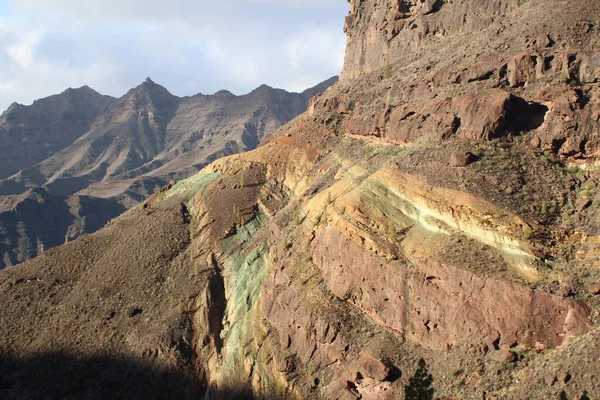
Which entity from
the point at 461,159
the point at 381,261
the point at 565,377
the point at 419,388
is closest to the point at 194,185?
the point at 381,261

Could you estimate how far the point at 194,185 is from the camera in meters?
49.4

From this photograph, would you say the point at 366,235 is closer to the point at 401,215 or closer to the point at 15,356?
the point at 401,215

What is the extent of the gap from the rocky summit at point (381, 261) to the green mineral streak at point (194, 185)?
40cm

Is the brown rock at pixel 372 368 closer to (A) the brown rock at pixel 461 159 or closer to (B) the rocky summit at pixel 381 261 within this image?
(B) the rocky summit at pixel 381 261

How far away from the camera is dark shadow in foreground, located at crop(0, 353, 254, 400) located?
3247 centimetres

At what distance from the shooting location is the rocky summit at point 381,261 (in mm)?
23328

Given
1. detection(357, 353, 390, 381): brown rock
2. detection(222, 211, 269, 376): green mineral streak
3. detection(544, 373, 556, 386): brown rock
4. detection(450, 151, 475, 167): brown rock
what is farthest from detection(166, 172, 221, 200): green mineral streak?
detection(544, 373, 556, 386): brown rock

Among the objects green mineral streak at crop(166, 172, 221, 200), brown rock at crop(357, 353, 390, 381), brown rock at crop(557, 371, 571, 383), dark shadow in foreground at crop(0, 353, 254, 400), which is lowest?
dark shadow in foreground at crop(0, 353, 254, 400)

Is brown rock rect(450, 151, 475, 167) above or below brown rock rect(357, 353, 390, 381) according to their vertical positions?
above

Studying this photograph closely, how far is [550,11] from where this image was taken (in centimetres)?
3928

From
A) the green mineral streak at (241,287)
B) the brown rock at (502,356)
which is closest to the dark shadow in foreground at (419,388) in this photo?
the brown rock at (502,356)

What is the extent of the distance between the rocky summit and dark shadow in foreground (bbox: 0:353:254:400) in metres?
0.13

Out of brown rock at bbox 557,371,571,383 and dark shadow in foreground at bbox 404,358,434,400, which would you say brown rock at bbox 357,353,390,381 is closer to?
dark shadow in foreground at bbox 404,358,434,400

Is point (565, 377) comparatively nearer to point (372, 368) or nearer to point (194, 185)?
point (372, 368)
